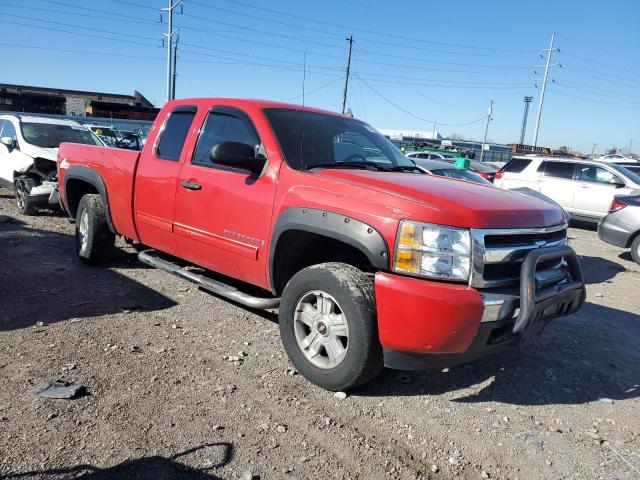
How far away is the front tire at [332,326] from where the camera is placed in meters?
3.07

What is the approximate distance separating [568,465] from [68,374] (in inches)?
121

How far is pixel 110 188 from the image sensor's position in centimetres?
533

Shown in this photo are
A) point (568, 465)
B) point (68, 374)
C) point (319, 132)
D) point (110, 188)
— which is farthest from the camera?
point (110, 188)

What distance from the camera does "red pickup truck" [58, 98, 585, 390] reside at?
290 centimetres

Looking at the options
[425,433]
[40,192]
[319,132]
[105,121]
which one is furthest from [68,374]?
[105,121]

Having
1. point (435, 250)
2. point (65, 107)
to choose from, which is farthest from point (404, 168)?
point (65, 107)

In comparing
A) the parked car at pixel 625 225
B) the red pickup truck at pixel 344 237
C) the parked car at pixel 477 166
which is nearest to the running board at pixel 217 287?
the red pickup truck at pixel 344 237

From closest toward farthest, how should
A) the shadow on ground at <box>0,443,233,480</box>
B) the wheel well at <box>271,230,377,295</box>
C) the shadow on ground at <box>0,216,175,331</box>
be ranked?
the shadow on ground at <box>0,443,233,480</box> < the wheel well at <box>271,230,377,295</box> < the shadow on ground at <box>0,216,175,331</box>

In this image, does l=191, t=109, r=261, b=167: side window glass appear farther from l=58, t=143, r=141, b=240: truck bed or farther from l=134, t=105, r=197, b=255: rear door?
l=58, t=143, r=141, b=240: truck bed

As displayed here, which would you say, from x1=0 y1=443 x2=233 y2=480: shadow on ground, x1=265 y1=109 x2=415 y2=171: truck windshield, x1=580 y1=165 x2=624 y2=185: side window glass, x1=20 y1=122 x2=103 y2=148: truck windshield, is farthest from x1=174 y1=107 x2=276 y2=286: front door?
x1=580 y1=165 x2=624 y2=185: side window glass

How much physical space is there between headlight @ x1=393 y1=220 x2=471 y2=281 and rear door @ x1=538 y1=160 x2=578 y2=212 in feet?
35.4

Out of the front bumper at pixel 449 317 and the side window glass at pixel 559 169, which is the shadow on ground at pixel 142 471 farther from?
the side window glass at pixel 559 169

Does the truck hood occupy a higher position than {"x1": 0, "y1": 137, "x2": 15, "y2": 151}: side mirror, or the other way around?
the truck hood

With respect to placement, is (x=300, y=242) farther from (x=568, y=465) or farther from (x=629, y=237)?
(x=629, y=237)
